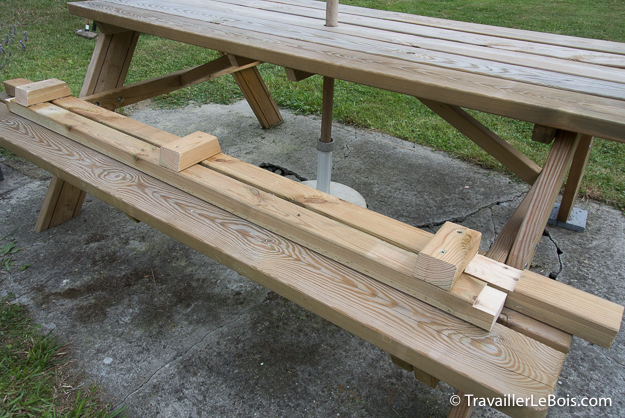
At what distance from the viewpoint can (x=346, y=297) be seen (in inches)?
41.3

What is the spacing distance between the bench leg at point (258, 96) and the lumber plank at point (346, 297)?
1.76 m

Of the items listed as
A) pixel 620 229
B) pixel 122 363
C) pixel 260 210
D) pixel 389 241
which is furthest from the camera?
pixel 620 229

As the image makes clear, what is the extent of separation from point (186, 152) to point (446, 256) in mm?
891

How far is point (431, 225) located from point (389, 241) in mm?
1355

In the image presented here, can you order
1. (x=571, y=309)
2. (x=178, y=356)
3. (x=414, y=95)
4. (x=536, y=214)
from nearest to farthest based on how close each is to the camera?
1. (x=571, y=309)
2. (x=536, y=214)
3. (x=414, y=95)
4. (x=178, y=356)

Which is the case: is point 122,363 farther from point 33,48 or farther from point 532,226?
point 33,48

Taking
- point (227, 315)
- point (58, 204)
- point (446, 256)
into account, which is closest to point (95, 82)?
point (58, 204)

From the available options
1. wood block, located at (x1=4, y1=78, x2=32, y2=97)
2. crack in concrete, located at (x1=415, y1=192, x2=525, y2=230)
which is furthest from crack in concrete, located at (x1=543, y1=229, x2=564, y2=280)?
wood block, located at (x1=4, y1=78, x2=32, y2=97)

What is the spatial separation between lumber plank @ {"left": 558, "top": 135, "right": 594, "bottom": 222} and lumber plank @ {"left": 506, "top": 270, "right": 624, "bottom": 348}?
1.43 m

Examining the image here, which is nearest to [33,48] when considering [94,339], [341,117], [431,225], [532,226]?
[341,117]

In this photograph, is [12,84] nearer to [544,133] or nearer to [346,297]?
[346,297]

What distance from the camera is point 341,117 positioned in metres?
3.71

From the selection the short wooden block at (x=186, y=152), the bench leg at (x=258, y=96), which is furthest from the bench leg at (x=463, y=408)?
the bench leg at (x=258, y=96)

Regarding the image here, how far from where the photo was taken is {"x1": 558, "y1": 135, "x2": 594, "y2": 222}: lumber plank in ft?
7.04
